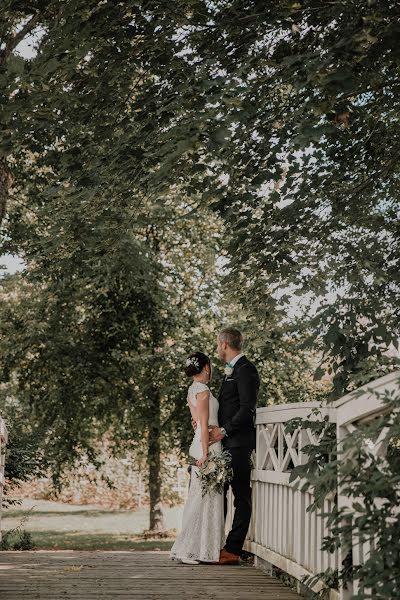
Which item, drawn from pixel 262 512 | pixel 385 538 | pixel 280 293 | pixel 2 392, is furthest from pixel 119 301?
pixel 385 538

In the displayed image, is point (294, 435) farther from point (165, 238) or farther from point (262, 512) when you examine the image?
point (165, 238)

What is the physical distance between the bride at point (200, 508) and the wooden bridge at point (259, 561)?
20 centimetres

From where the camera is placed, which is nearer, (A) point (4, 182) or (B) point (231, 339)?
(B) point (231, 339)

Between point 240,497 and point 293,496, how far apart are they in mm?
1316

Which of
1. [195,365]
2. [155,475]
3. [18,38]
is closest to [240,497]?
[195,365]

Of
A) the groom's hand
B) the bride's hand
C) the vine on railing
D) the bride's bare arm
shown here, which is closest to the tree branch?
the bride's bare arm

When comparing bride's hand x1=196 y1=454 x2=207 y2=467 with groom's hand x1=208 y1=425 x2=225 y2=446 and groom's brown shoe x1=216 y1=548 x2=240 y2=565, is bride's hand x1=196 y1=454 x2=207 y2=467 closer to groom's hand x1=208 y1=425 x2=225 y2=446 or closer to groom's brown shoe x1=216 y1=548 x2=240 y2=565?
groom's hand x1=208 y1=425 x2=225 y2=446

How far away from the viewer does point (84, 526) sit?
17.0 metres

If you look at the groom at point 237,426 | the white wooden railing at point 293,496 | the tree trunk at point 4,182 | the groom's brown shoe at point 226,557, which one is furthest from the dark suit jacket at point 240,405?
the tree trunk at point 4,182

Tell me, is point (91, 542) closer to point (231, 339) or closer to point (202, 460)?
point (202, 460)

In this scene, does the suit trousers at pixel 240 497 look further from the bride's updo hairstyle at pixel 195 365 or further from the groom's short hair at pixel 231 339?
the groom's short hair at pixel 231 339

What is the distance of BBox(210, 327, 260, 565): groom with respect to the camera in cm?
768

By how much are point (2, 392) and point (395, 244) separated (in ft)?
31.8

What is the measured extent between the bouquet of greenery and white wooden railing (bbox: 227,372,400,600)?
266mm
